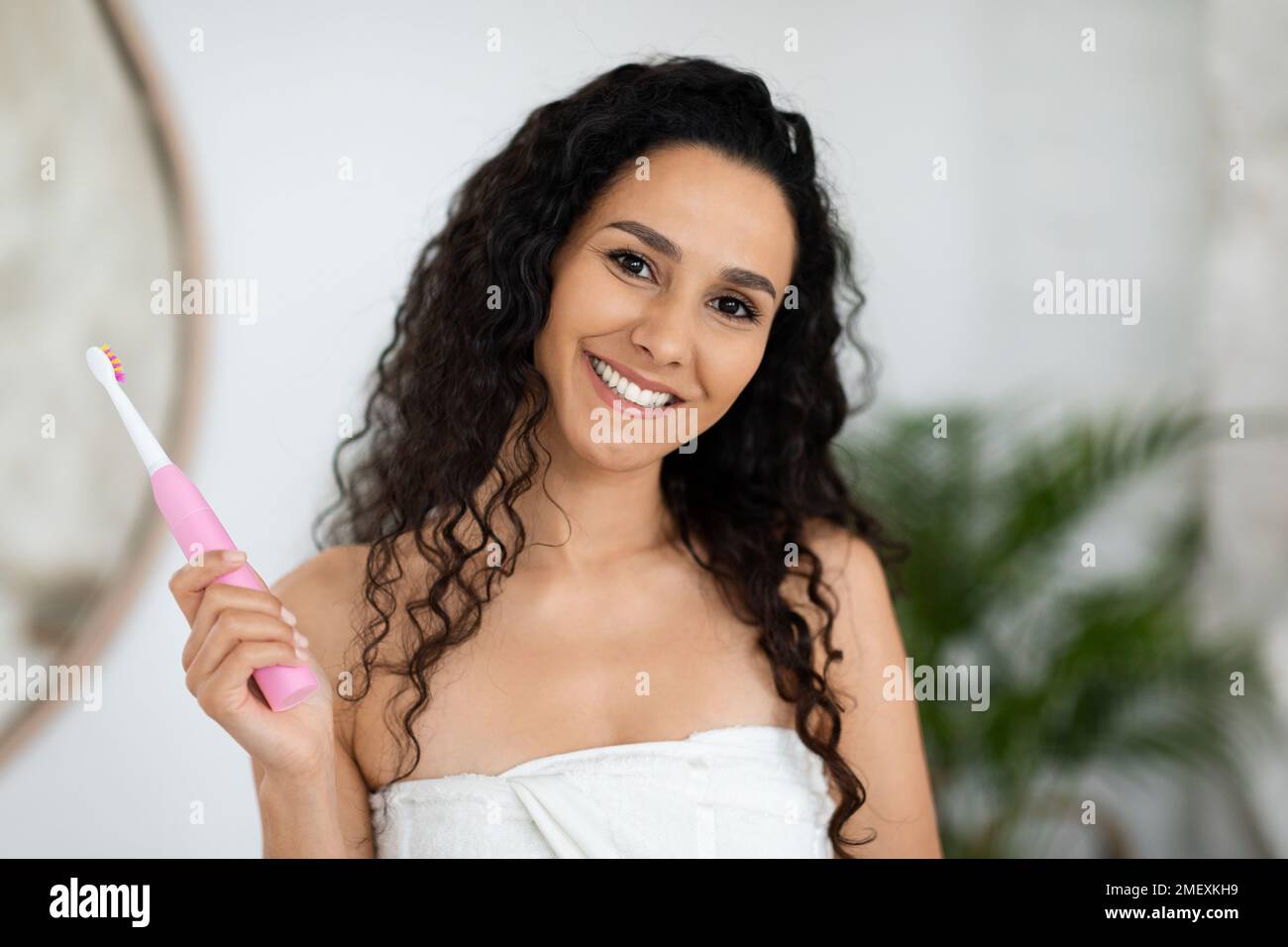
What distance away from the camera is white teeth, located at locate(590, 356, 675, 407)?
896 millimetres

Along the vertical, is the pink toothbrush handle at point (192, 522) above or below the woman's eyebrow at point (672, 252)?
below

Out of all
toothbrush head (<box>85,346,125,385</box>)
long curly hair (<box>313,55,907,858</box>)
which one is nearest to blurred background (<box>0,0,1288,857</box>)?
long curly hair (<box>313,55,907,858</box>)

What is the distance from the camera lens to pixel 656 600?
3.44ft

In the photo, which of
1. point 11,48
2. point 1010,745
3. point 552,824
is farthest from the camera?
point 1010,745

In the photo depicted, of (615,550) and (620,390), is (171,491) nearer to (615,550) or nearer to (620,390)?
(620,390)

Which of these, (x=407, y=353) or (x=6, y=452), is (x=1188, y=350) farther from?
(x=6, y=452)

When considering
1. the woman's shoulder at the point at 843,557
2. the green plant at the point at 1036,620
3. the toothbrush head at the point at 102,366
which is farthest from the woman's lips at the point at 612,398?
the green plant at the point at 1036,620

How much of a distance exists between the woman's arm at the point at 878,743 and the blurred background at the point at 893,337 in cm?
38

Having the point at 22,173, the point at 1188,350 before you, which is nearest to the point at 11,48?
the point at 22,173

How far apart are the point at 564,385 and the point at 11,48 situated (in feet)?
2.75

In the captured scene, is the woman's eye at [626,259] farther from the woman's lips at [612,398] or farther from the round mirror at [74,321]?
the round mirror at [74,321]

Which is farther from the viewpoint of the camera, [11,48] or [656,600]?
[11,48]

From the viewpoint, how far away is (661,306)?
0.88 m

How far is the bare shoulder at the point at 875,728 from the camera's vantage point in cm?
100
